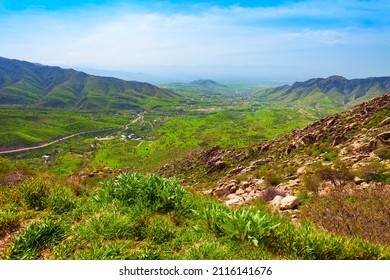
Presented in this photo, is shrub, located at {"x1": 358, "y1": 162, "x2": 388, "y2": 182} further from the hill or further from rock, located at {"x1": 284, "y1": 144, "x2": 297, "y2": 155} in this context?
rock, located at {"x1": 284, "y1": 144, "x2": 297, "y2": 155}

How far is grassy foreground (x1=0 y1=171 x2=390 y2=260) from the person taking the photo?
5.14 metres

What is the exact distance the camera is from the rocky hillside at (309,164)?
2053cm

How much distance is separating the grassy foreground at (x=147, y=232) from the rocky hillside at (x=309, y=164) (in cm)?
1004

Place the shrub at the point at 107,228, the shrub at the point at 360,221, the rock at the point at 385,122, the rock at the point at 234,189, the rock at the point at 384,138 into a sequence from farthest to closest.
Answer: the rock at the point at 385,122, the rock at the point at 384,138, the rock at the point at 234,189, the shrub at the point at 360,221, the shrub at the point at 107,228

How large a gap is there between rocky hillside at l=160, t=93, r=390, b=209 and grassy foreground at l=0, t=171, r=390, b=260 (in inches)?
395

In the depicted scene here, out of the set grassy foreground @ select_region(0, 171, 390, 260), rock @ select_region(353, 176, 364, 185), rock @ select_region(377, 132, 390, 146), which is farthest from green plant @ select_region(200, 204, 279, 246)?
rock @ select_region(377, 132, 390, 146)

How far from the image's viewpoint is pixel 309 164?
104ft

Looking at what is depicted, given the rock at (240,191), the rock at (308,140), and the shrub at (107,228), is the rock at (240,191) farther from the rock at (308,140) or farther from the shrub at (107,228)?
the rock at (308,140)

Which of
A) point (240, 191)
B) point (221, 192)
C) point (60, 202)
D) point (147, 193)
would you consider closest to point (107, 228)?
point (147, 193)

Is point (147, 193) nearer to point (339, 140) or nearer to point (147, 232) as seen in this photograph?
point (147, 232)

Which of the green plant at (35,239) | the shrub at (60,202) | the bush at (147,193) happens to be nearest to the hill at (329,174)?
the bush at (147,193)

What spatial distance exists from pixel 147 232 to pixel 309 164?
30.3 meters

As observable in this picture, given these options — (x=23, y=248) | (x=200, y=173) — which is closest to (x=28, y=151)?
(x=200, y=173)

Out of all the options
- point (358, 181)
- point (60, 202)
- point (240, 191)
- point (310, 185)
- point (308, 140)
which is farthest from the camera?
point (308, 140)
